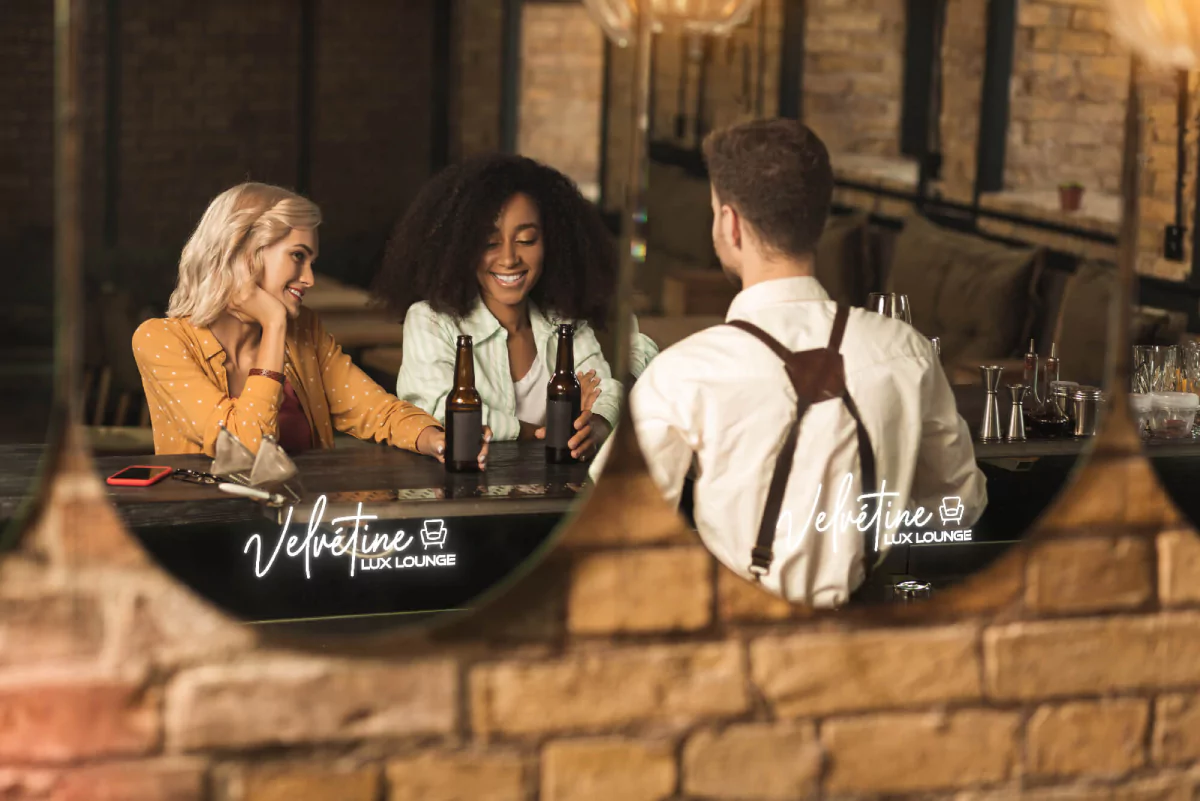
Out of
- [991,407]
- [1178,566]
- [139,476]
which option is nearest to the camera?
[139,476]

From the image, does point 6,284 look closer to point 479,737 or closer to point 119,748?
point 119,748

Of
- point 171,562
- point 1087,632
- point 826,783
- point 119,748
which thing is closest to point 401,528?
point 171,562

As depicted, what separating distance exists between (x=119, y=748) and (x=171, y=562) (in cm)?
22

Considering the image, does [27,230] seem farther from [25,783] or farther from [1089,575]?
[1089,575]

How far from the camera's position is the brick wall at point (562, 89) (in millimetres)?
1418

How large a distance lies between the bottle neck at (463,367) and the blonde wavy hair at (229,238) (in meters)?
0.21

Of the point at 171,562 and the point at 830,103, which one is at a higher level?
the point at 830,103

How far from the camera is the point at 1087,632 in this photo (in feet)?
6.02

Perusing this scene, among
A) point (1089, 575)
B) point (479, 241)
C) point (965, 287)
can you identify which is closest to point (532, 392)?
point (479, 241)

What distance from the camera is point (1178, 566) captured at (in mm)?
1874

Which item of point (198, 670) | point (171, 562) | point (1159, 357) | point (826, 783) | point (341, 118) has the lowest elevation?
point (826, 783)

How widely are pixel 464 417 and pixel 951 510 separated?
60cm

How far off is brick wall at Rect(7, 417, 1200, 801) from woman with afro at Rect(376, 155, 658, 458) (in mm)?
212

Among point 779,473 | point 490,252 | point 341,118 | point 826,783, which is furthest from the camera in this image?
point 826,783
